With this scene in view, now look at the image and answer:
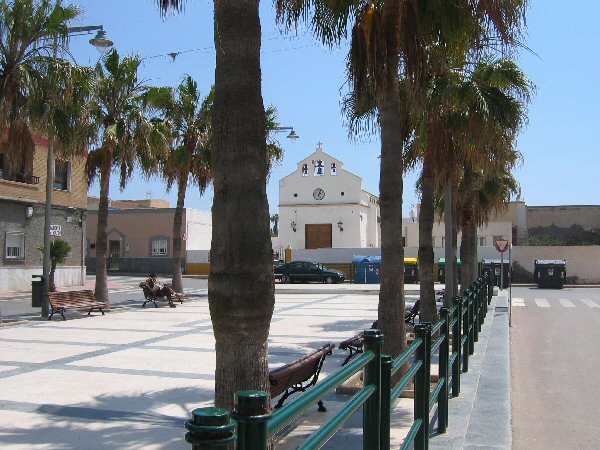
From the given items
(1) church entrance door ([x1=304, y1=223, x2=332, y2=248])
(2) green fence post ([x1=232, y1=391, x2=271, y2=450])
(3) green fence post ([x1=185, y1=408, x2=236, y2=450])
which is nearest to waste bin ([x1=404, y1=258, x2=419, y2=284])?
(1) church entrance door ([x1=304, y1=223, x2=332, y2=248])

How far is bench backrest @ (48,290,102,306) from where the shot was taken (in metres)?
18.1

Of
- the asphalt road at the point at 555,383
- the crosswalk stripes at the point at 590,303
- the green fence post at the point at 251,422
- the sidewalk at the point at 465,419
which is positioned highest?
the green fence post at the point at 251,422

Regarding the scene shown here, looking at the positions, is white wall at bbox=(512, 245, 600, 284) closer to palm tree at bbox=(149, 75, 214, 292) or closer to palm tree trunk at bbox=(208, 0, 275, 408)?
palm tree at bbox=(149, 75, 214, 292)

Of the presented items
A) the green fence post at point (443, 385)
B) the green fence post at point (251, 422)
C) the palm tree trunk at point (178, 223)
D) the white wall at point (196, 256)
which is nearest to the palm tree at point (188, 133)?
the palm tree trunk at point (178, 223)

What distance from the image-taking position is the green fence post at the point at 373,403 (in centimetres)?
326

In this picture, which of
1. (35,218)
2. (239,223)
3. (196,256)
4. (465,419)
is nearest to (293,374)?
(465,419)

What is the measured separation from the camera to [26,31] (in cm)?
1459

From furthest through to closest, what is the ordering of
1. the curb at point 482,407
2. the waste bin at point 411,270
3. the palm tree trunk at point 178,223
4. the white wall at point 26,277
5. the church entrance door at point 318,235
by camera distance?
the church entrance door at point 318,235 → the waste bin at point 411,270 → the white wall at point 26,277 → the palm tree trunk at point 178,223 → the curb at point 482,407

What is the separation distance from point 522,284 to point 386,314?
1518 inches

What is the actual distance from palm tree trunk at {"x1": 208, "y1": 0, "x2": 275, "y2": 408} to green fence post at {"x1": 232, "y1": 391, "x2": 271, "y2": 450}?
88.9 inches

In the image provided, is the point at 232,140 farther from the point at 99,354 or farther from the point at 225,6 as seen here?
the point at 99,354

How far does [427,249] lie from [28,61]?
32.2ft

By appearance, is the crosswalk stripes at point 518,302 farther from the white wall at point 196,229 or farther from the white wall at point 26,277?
the white wall at point 196,229

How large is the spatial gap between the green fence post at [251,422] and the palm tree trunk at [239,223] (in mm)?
2258
